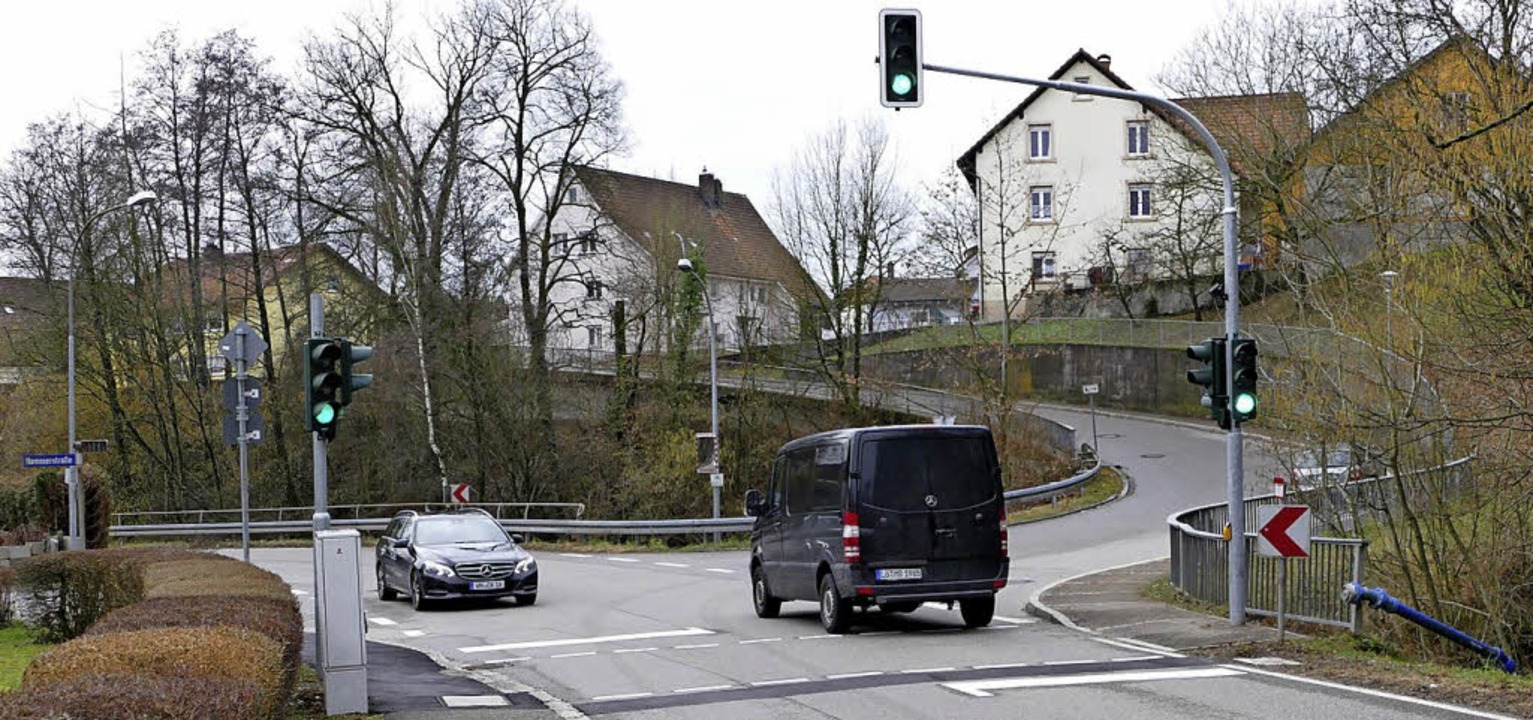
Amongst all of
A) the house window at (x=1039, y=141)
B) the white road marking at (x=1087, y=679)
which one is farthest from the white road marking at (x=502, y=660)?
the house window at (x=1039, y=141)

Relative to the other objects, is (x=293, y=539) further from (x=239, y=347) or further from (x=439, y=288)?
(x=239, y=347)

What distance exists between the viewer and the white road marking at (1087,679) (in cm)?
1255

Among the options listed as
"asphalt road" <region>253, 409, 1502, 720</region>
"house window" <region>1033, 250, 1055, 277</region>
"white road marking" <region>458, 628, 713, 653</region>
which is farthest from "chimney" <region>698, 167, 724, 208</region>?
"white road marking" <region>458, 628, 713, 653</region>

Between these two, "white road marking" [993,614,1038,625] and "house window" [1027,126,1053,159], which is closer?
"white road marking" [993,614,1038,625]

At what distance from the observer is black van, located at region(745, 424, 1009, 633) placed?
1673cm

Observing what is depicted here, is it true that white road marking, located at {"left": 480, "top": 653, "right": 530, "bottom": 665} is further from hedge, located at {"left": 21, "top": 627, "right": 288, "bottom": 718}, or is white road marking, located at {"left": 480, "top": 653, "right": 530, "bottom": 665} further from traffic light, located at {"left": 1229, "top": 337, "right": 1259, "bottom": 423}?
traffic light, located at {"left": 1229, "top": 337, "right": 1259, "bottom": 423}

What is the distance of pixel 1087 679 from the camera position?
12922mm

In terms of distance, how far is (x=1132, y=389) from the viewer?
61125 mm

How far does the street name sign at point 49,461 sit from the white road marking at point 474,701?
17.5 metres

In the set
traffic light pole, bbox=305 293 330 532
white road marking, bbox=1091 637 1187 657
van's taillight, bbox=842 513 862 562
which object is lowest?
white road marking, bbox=1091 637 1187 657

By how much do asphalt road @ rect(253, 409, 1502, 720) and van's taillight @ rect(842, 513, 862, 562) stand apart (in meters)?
0.92

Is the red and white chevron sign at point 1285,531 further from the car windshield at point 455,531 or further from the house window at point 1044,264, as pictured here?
the house window at point 1044,264

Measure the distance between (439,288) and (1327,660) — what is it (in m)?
36.3

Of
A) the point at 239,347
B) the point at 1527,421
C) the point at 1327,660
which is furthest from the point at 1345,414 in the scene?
the point at 239,347
